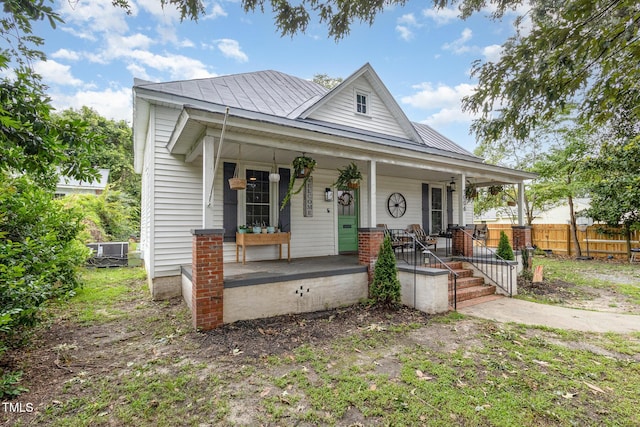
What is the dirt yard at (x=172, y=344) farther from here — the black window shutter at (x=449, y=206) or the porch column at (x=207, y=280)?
the black window shutter at (x=449, y=206)

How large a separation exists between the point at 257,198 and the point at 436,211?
6896 mm

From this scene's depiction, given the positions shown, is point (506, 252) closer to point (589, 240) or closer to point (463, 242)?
point (463, 242)

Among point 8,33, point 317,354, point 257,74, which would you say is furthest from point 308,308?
point 257,74

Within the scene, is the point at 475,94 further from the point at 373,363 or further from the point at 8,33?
the point at 8,33

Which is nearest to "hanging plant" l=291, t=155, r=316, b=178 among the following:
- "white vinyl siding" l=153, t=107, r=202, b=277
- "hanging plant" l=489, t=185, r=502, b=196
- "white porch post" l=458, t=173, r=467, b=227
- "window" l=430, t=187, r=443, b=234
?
"white vinyl siding" l=153, t=107, r=202, b=277

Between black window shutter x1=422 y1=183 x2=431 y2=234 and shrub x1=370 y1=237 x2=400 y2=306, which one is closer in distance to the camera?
shrub x1=370 y1=237 x2=400 y2=306

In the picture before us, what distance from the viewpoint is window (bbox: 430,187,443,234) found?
35.5 feet

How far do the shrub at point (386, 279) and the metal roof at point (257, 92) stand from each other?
13.5 feet

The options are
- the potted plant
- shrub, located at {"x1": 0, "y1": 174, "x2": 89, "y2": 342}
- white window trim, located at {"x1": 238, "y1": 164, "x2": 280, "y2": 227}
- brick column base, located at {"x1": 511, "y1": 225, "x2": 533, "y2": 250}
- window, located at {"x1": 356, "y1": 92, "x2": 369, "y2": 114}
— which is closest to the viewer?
shrub, located at {"x1": 0, "y1": 174, "x2": 89, "y2": 342}

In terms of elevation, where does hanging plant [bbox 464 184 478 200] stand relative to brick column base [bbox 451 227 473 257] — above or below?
above

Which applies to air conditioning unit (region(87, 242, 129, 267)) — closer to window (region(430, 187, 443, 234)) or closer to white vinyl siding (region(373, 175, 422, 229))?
white vinyl siding (region(373, 175, 422, 229))

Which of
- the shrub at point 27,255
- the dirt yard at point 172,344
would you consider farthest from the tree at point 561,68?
the shrub at point 27,255

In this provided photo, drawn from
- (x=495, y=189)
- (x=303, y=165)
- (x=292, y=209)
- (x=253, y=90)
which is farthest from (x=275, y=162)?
(x=495, y=189)

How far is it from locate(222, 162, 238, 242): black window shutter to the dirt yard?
181cm
